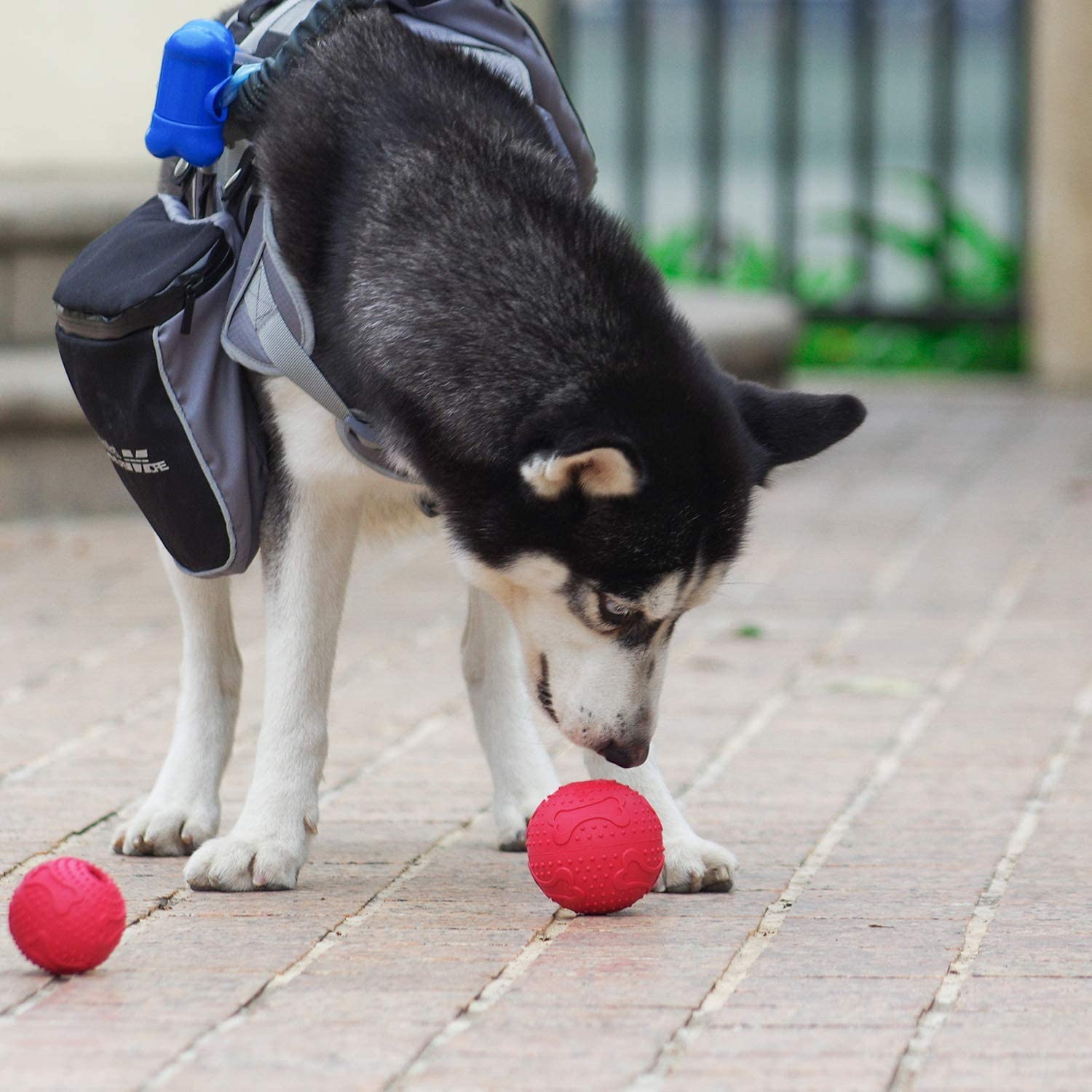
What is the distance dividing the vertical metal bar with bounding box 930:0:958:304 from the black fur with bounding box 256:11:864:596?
1033 cm

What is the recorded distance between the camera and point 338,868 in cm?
384

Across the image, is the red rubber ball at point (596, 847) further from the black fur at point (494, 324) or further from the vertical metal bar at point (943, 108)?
the vertical metal bar at point (943, 108)

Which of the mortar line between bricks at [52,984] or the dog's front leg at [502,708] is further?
the dog's front leg at [502,708]

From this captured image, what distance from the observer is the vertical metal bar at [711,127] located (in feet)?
45.1

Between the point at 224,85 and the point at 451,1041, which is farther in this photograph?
the point at 224,85

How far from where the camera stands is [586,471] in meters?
3.21

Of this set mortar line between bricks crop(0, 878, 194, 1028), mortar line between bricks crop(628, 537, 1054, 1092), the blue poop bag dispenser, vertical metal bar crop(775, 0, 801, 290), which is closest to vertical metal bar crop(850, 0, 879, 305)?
vertical metal bar crop(775, 0, 801, 290)

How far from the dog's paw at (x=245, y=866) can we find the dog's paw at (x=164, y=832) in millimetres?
289

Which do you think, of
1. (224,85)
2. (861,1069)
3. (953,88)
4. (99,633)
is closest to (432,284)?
(224,85)

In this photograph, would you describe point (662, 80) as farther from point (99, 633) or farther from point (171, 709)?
point (171, 709)

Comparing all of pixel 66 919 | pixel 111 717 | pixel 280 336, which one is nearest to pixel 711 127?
pixel 111 717

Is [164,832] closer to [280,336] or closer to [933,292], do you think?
[280,336]

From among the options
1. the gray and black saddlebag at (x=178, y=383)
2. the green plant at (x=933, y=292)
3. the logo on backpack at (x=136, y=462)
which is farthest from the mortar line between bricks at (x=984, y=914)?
the green plant at (x=933, y=292)

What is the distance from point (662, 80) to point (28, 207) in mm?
6872
